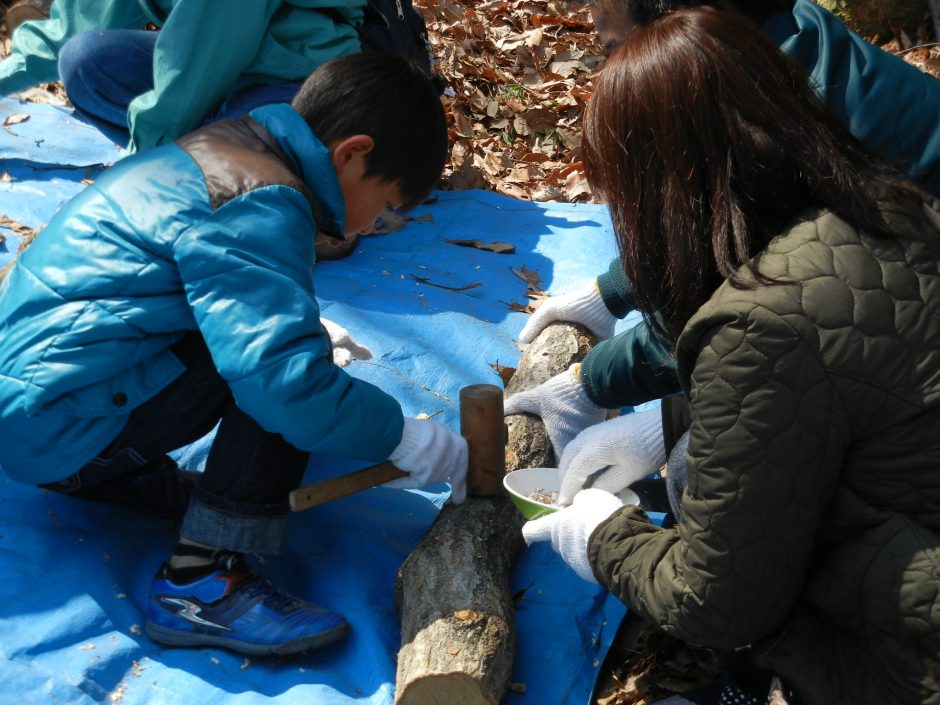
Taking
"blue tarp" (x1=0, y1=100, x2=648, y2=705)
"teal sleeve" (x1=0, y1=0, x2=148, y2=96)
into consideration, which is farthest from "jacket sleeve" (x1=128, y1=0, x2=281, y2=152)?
"teal sleeve" (x1=0, y1=0, x2=148, y2=96)

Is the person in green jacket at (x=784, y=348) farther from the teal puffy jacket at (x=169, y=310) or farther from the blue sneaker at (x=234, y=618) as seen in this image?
the blue sneaker at (x=234, y=618)

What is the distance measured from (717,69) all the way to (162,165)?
1.26 m

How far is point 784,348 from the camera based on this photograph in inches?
59.1

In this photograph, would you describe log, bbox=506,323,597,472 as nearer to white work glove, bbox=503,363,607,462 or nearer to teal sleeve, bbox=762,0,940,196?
white work glove, bbox=503,363,607,462

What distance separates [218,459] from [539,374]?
109 cm

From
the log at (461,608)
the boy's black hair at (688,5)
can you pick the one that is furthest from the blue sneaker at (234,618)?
the boy's black hair at (688,5)

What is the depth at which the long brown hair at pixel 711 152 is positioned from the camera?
160 centimetres

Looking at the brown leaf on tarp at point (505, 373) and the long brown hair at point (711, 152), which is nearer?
the long brown hair at point (711, 152)

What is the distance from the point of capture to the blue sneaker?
225 cm

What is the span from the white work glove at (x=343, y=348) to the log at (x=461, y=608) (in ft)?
1.99

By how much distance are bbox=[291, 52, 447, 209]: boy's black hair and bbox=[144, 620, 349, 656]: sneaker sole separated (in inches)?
44.1

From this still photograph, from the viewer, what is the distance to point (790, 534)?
1.59 meters

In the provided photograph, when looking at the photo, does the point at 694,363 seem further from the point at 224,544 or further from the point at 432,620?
the point at 224,544

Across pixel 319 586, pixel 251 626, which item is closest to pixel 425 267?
pixel 319 586
